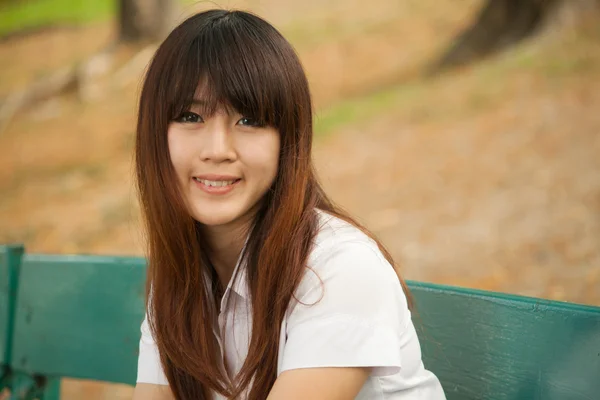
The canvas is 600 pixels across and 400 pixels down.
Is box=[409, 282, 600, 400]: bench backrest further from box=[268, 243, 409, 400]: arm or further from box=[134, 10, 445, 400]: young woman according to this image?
box=[268, 243, 409, 400]: arm

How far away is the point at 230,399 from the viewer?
5.06 ft

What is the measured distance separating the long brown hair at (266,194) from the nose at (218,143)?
0.15ft

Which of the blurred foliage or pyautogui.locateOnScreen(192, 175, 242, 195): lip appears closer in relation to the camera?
pyautogui.locateOnScreen(192, 175, 242, 195): lip

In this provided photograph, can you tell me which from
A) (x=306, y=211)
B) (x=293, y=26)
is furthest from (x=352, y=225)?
(x=293, y=26)

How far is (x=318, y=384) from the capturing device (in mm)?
1343

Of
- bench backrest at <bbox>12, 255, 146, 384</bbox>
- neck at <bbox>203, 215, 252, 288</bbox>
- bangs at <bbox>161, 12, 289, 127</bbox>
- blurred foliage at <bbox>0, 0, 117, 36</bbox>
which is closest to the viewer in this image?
bangs at <bbox>161, 12, 289, 127</bbox>

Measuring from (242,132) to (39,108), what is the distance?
Result: 4521 mm

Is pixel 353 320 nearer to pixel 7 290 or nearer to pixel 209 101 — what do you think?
pixel 209 101

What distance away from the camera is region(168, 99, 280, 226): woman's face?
148 cm

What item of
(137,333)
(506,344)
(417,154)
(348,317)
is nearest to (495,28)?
(417,154)

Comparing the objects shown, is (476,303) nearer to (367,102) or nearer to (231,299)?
(231,299)

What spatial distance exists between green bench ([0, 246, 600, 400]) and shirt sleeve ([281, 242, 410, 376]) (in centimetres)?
29

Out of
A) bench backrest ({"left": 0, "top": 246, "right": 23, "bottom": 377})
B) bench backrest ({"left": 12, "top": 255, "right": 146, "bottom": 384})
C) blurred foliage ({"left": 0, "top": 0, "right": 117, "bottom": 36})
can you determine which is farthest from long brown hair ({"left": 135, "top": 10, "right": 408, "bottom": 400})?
blurred foliage ({"left": 0, "top": 0, "right": 117, "bottom": 36})

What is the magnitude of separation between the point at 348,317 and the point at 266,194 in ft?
1.17
